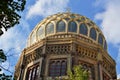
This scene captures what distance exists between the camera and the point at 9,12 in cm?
967

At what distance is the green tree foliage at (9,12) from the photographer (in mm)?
9508

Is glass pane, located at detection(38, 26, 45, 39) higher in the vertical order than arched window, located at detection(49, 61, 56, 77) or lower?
higher

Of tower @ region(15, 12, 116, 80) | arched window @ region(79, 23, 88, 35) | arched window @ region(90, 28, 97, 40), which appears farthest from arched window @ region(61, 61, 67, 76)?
arched window @ region(90, 28, 97, 40)

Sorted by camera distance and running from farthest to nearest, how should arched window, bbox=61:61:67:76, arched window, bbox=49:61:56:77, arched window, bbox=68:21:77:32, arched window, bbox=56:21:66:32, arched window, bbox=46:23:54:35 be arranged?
arched window, bbox=46:23:54:35 < arched window, bbox=56:21:66:32 < arched window, bbox=68:21:77:32 < arched window, bbox=49:61:56:77 < arched window, bbox=61:61:67:76

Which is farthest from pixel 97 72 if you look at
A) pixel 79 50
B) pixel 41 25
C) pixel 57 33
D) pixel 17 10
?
pixel 17 10

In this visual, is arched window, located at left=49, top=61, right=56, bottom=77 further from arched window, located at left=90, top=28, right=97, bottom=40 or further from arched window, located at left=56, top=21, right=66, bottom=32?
arched window, located at left=90, top=28, right=97, bottom=40

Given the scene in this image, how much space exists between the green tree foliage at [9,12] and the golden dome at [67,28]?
22665 mm

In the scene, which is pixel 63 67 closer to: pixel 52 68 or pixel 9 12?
pixel 52 68

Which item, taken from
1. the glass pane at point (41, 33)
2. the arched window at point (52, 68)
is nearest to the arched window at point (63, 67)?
the arched window at point (52, 68)

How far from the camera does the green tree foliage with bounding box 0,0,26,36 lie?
9.51 m

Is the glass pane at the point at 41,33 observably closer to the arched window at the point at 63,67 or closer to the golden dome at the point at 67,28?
the golden dome at the point at 67,28

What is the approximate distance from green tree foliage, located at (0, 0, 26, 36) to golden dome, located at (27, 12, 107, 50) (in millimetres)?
22665

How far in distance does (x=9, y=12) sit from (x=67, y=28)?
23738 millimetres

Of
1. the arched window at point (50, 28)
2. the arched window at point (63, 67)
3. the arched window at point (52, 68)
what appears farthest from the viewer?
the arched window at point (50, 28)
